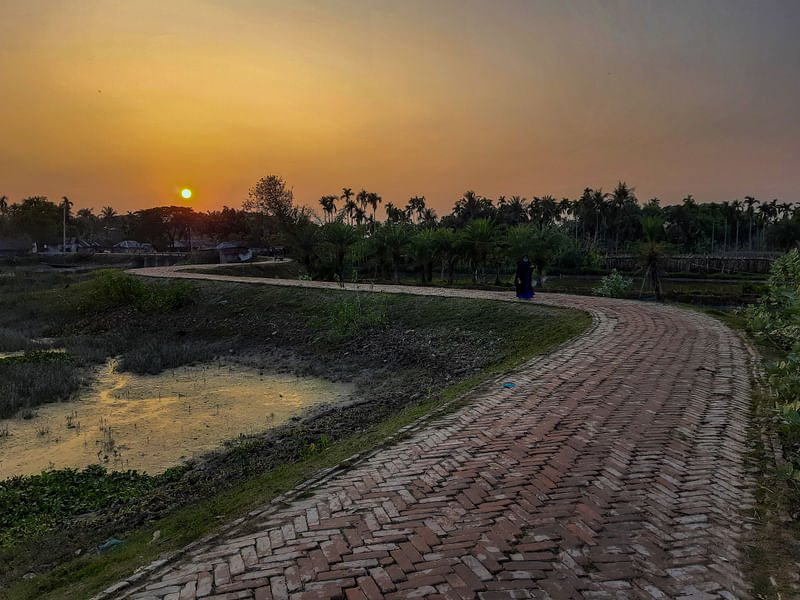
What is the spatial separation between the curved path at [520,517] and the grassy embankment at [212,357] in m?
0.65

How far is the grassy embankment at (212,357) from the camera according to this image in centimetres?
440

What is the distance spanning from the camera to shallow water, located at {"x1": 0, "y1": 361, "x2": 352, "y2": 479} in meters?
6.85

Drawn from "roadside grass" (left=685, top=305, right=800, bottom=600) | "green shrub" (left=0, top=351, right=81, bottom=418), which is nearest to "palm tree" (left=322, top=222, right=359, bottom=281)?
"green shrub" (left=0, top=351, right=81, bottom=418)

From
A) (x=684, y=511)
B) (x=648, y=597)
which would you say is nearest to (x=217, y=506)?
(x=648, y=597)

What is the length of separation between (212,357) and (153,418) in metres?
5.01

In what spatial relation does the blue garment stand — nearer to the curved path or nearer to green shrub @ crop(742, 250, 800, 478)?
green shrub @ crop(742, 250, 800, 478)

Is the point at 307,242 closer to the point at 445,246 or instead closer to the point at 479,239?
the point at 445,246

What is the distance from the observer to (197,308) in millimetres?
18625

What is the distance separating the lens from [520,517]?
11.6 ft

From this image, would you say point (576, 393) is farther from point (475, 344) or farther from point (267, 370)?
point (267, 370)

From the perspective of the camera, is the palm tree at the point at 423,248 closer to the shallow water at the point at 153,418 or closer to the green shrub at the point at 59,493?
the shallow water at the point at 153,418

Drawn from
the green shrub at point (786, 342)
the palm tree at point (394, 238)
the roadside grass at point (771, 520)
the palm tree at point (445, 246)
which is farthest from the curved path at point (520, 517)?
the palm tree at point (394, 238)

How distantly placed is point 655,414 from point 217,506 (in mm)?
4608

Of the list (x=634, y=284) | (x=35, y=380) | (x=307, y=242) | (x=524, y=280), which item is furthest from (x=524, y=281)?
(x=634, y=284)
